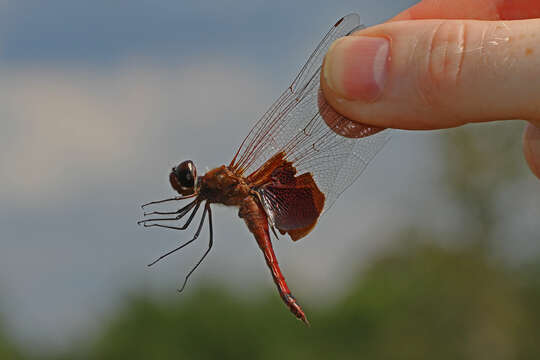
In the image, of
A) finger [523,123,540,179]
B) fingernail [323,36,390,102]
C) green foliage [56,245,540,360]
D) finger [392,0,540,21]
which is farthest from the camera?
green foliage [56,245,540,360]

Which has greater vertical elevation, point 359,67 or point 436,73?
point 359,67

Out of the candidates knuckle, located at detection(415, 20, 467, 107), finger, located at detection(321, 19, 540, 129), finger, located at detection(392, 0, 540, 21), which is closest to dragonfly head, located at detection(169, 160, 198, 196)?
finger, located at detection(321, 19, 540, 129)

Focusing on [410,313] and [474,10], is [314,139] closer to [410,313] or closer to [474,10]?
[474,10]

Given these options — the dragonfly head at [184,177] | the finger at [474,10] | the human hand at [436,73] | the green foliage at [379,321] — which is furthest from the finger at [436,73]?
the green foliage at [379,321]

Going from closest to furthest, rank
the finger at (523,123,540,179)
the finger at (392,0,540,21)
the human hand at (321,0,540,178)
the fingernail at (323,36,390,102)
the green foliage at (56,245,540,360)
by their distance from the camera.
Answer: the human hand at (321,0,540,178), the fingernail at (323,36,390,102), the finger at (523,123,540,179), the finger at (392,0,540,21), the green foliage at (56,245,540,360)

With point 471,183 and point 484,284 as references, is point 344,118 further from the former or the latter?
point 484,284

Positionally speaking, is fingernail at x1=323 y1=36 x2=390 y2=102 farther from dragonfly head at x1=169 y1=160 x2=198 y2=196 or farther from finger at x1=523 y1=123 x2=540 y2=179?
finger at x1=523 y1=123 x2=540 y2=179

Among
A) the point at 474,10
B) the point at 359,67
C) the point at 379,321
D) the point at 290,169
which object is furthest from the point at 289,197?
the point at 379,321
